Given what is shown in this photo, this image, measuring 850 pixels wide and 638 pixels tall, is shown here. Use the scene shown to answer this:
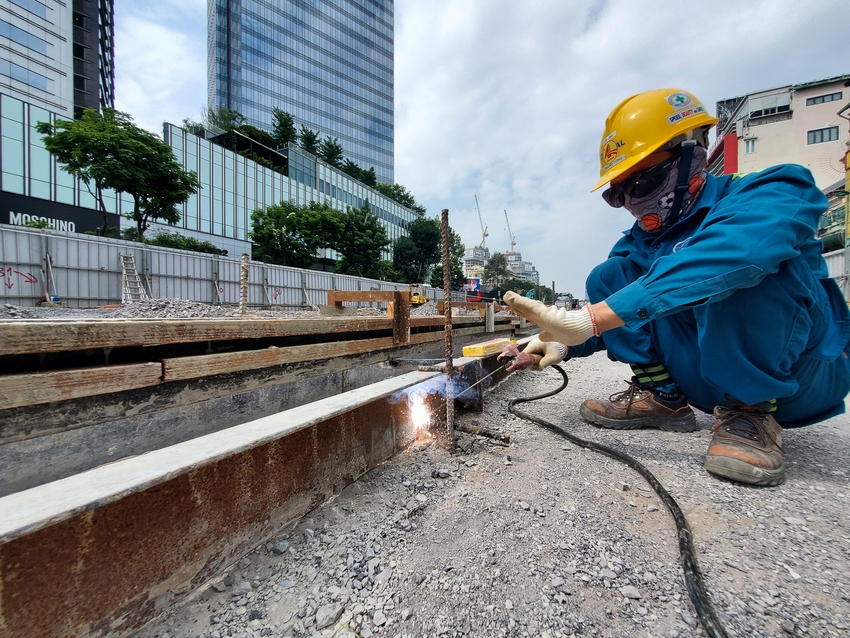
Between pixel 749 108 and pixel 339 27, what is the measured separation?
60761 millimetres

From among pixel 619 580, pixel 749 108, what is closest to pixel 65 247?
pixel 619 580

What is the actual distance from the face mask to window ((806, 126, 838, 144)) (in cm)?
4631

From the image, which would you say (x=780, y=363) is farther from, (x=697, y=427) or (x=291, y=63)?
(x=291, y=63)

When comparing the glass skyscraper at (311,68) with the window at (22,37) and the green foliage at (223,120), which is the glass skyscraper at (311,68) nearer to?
the green foliage at (223,120)

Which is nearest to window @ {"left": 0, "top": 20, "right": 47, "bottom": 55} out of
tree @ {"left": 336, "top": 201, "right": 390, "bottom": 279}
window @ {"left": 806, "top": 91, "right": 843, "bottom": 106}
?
tree @ {"left": 336, "top": 201, "right": 390, "bottom": 279}

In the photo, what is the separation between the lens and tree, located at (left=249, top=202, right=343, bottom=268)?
23.4 meters

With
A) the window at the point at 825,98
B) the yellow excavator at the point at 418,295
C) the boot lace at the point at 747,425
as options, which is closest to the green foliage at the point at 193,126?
the yellow excavator at the point at 418,295

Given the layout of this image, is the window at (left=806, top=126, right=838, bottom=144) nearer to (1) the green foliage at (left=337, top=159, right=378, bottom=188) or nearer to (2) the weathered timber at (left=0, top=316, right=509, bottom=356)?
(1) the green foliage at (left=337, top=159, right=378, bottom=188)

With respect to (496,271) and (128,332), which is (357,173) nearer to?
(496,271)

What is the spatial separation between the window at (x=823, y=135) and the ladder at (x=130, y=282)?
1937 inches

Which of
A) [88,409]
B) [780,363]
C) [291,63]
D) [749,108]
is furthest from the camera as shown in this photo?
[291,63]

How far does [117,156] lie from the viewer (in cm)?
1445

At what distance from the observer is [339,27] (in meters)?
60.1

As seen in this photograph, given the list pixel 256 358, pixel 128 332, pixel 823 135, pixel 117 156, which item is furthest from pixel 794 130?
pixel 117 156
